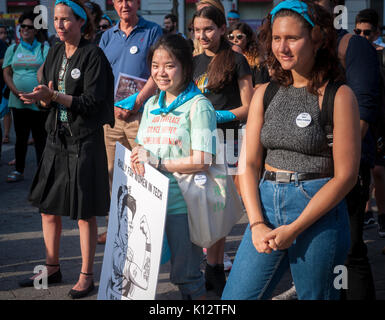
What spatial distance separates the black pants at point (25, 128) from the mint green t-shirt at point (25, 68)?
10cm

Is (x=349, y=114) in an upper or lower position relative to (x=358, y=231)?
upper

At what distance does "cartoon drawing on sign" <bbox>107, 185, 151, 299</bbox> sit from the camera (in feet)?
8.87

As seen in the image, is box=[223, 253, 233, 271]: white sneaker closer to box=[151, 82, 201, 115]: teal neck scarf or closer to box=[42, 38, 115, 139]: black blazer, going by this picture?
box=[42, 38, 115, 139]: black blazer

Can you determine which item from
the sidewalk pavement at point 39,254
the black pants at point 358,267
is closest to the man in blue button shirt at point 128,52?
the sidewalk pavement at point 39,254

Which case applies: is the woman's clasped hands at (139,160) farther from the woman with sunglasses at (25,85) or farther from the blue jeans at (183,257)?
the woman with sunglasses at (25,85)

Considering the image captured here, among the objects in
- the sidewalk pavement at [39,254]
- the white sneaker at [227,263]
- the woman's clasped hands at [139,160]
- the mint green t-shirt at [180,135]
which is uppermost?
the mint green t-shirt at [180,135]

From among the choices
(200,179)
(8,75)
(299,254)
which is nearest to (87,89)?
(200,179)

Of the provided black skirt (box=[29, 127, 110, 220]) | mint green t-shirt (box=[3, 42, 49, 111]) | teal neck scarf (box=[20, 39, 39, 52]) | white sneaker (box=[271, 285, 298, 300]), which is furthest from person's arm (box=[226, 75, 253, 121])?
teal neck scarf (box=[20, 39, 39, 52])

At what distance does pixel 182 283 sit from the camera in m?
3.04

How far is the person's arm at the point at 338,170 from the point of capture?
2.18 metres

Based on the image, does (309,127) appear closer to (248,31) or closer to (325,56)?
(325,56)
